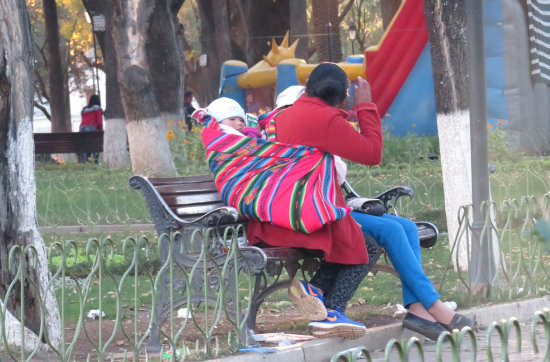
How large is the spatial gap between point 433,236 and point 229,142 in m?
1.50

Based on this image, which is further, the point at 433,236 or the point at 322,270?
the point at 433,236

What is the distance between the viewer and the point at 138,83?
Result: 626 inches

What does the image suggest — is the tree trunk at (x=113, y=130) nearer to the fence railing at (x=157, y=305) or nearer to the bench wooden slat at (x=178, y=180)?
the fence railing at (x=157, y=305)

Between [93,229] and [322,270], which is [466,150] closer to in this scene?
[322,270]

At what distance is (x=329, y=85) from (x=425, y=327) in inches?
55.6

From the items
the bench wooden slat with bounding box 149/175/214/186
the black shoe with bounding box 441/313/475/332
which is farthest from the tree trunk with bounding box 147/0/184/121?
the black shoe with bounding box 441/313/475/332

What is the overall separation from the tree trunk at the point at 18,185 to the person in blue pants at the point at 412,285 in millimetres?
1771

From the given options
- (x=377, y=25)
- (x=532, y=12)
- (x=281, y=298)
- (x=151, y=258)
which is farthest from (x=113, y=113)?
(x=377, y=25)

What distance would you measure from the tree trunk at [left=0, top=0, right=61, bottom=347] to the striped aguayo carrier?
40.1 inches

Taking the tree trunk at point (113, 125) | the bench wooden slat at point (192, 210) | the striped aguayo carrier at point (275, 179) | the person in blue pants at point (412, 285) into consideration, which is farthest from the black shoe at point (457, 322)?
the tree trunk at point (113, 125)

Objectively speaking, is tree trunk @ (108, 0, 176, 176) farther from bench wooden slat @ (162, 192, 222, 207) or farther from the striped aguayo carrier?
the striped aguayo carrier

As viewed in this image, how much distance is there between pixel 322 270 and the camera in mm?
5773

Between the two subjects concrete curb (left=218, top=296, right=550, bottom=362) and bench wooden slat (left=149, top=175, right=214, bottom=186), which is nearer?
concrete curb (left=218, top=296, right=550, bottom=362)

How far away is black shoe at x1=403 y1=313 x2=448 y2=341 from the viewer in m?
5.66
